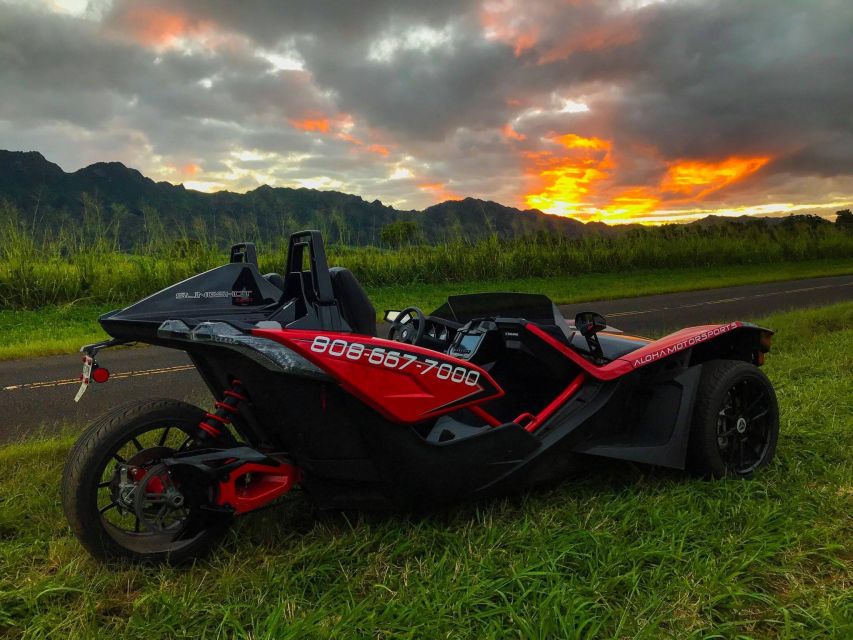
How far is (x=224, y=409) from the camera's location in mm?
2672

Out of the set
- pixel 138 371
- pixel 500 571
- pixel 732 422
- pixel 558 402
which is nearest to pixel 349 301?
pixel 558 402

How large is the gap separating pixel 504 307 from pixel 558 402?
1.88 ft

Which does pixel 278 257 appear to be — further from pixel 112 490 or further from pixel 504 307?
pixel 112 490

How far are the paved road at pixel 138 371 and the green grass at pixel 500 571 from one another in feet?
7.89

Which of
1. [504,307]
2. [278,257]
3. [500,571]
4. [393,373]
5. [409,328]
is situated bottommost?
[500,571]

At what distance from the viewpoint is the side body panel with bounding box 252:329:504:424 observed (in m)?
2.47

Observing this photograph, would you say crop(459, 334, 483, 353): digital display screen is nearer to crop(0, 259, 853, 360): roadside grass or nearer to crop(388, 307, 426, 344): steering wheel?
crop(388, 307, 426, 344): steering wheel

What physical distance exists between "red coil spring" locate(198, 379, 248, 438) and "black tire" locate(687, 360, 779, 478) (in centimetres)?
244

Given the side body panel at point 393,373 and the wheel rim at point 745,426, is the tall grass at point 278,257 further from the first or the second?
the wheel rim at point 745,426

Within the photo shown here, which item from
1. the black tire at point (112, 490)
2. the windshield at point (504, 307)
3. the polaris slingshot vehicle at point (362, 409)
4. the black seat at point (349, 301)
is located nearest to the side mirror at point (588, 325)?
the polaris slingshot vehicle at point (362, 409)

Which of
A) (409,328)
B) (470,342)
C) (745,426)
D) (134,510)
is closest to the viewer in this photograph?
(134,510)

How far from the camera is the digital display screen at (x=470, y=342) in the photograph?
3.16 metres

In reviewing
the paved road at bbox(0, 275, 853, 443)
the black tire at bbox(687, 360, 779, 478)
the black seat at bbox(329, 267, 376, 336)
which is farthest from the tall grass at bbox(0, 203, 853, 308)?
the black tire at bbox(687, 360, 779, 478)

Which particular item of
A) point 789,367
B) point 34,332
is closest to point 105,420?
point 789,367
